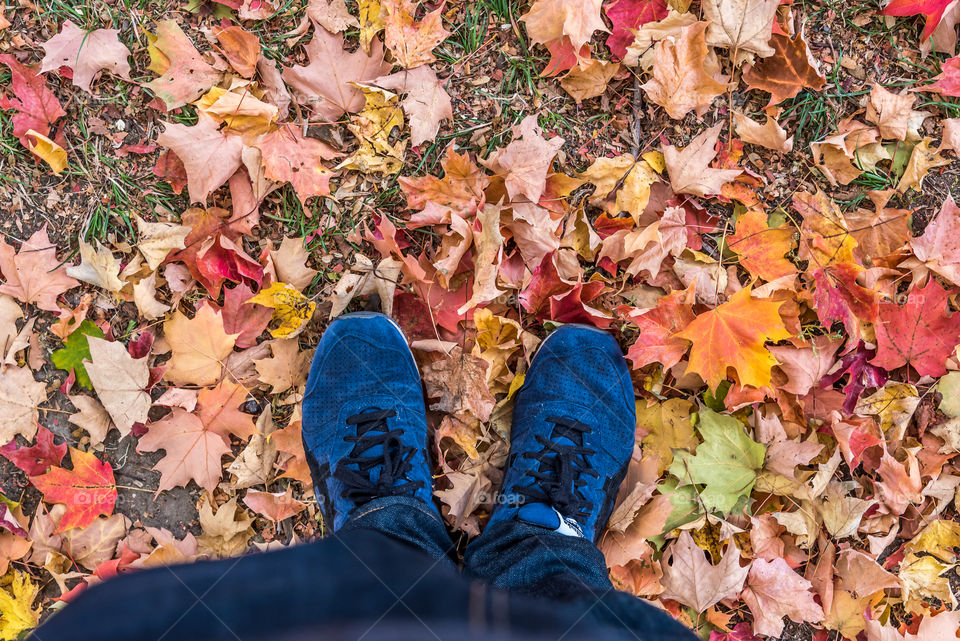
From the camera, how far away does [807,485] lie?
62.6 inches

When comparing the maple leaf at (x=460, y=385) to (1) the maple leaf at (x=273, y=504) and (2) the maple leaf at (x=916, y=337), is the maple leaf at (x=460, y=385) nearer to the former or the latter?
(1) the maple leaf at (x=273, y=504)

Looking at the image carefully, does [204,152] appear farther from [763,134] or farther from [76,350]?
[763,134]

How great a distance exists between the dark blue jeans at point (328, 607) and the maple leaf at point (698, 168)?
1075mm

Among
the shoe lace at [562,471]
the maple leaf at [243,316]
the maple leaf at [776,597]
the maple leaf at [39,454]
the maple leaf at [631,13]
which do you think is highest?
the maple leaf at [631,13]

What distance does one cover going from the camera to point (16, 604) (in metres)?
1.60

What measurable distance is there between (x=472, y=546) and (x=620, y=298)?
81 centimetres

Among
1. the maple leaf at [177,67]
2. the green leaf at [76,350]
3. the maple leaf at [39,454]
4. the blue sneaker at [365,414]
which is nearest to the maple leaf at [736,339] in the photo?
the blue sneaker at [365,414]

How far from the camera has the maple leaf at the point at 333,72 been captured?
5.10 ft

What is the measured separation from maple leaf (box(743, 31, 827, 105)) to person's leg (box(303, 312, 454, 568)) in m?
1.25

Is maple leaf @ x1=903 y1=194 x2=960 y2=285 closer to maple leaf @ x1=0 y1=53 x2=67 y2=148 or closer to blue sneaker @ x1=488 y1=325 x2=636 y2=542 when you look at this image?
blue sneaker @ x1=488 y1=325 x2=636 y2=542

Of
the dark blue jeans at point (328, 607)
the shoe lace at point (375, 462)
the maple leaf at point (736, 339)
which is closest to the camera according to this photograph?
the dark blue jeans at point (328, 607)

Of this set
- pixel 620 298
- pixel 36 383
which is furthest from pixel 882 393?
pixel 36 383

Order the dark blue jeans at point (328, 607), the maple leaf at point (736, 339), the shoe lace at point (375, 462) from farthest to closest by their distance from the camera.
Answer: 1. the shoe lace at point (375, 462)
2. the maple leaf at point (736, 339)
3. the dark blue jeans at point (328, 607)

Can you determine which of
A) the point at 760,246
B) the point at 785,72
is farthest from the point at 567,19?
the point at 760,246
